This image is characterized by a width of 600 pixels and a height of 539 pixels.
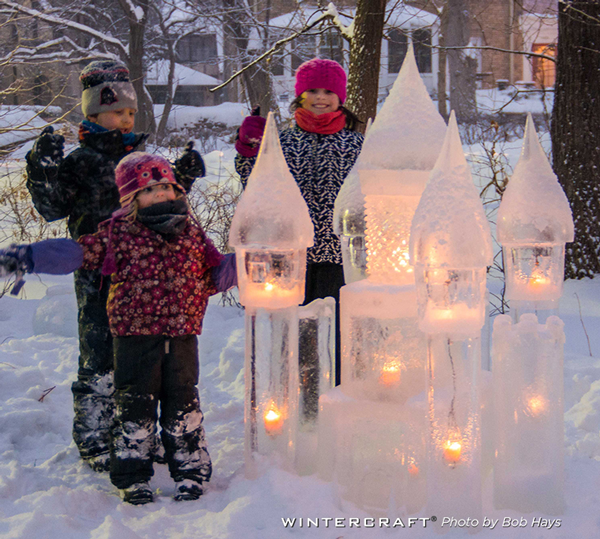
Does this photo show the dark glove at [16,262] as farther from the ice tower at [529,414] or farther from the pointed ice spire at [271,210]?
the ice tower at [529,414]

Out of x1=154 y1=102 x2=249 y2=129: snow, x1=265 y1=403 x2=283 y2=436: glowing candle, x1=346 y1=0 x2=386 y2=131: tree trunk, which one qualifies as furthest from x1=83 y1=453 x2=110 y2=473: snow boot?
x1=154 y1=102 x2=249 y2=129: snow

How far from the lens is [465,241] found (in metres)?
1.99

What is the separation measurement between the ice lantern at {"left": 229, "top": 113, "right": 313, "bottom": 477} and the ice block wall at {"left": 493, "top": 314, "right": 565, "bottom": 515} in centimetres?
82

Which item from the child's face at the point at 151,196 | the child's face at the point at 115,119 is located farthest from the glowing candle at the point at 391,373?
the child's face at the point at 115,119

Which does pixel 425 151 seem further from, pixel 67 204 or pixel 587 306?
pixel 587 306

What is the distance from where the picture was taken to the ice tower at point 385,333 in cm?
223

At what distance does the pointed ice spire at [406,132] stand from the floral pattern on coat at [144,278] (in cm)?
90

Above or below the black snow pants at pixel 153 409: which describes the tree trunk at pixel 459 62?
above

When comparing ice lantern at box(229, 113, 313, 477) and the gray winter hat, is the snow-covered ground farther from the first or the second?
the gray winter hat

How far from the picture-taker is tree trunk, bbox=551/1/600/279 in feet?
18.9

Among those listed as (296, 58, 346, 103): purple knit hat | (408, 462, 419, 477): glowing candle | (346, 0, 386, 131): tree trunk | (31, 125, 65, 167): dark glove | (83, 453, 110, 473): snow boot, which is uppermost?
(346, 0, 386, 131): tree trunk

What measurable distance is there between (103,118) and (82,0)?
513 inches

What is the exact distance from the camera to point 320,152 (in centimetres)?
297

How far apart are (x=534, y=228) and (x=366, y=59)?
360cm
